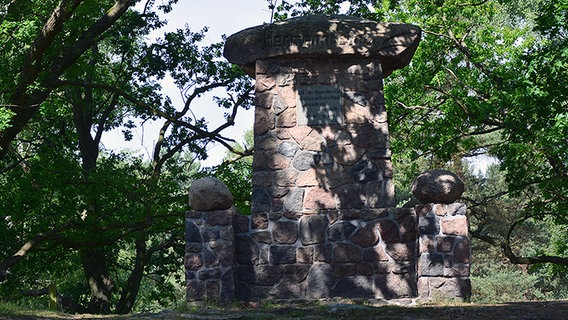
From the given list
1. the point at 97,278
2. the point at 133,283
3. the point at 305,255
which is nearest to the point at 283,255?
the point at 305,255

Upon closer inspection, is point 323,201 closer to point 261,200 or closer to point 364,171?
point 364,171

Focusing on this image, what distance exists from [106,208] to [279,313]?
24.8 ft

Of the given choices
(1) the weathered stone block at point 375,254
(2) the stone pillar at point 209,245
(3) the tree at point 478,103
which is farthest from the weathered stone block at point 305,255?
(3) the tree at point 478,103

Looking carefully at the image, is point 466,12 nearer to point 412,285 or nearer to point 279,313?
point 412,285

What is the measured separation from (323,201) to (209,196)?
1.37 meters

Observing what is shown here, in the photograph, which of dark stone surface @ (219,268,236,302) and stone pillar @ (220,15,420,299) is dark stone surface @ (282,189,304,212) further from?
dark stone surface @ (219,268,236,302)

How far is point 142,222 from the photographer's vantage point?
535 inches

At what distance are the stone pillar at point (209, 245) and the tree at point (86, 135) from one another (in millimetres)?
2417

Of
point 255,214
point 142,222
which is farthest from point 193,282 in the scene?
point 142,222

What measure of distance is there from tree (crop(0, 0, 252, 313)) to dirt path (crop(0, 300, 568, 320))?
299 centimetres

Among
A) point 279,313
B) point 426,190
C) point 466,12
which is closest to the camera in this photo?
point 279,313

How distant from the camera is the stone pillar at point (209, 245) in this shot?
8547 mm

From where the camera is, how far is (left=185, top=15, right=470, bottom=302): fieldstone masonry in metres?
8.56

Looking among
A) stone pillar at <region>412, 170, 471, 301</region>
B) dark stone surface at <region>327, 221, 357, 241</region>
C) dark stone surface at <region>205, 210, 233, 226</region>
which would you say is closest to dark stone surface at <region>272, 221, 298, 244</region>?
dark stone surface at <region>327, 221, 357, 241</region>
